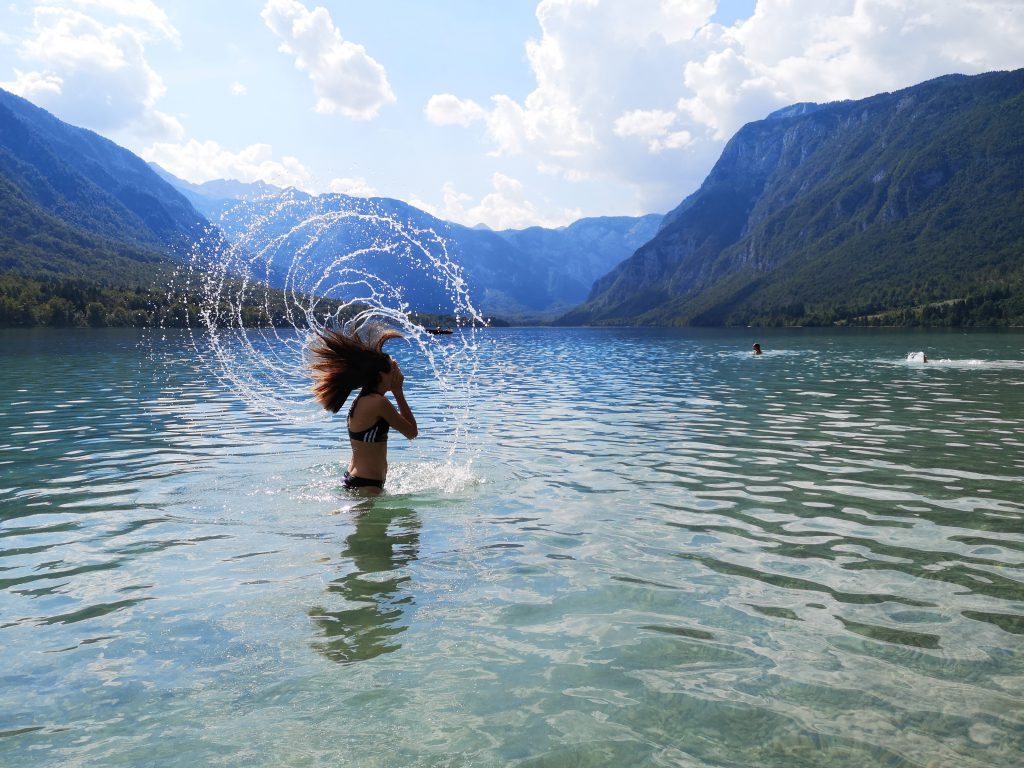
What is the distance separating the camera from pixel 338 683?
21.2ft

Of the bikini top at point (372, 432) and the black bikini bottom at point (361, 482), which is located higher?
the bikini top at point (372, 432)

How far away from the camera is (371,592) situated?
28.9ft

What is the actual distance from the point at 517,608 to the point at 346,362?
579cm

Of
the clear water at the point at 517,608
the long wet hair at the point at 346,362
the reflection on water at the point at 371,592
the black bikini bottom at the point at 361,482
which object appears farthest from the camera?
the black bikini bottom at the point at 361,482

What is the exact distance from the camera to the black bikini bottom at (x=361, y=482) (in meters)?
13.6

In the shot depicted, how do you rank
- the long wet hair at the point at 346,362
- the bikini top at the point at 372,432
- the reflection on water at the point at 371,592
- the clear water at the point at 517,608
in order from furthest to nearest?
the bikini top at the point at 372,432, the long wet hair at the point at 346,362, the reflection on water at the point at 371,592, the clear water at the point at 517,608

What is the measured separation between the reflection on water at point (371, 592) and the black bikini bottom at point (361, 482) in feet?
3.37

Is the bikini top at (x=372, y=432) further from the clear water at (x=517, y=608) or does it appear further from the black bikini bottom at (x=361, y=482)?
the clear water at (x=517, y=608)

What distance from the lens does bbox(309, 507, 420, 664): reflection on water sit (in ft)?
24.0

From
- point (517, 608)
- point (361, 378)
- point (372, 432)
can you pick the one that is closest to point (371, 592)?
point (517, 608)

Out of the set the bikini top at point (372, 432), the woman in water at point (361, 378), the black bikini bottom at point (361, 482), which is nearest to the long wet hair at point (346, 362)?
the woman in water at point (361, 378)

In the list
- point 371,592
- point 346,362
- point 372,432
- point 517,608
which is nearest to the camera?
point 517,608

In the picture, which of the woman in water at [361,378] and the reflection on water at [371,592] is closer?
the reflection on water at [371,592]

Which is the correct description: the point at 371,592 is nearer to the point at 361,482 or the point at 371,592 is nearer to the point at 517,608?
the point at 517,608
